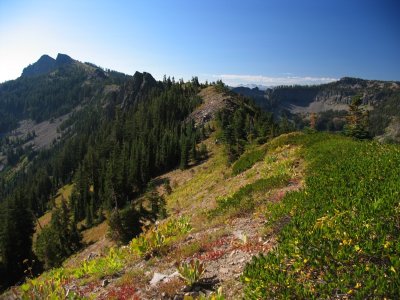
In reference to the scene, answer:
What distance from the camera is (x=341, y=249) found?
21.2 feet

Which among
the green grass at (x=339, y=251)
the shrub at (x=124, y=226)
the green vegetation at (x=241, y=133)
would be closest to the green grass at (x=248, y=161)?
the green grass at (x=339, y=251)

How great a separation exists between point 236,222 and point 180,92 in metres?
158

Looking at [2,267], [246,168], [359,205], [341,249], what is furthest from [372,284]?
[2,267]

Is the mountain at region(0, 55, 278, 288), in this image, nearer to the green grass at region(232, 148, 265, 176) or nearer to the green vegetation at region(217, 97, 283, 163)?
the green vegetation at region(217, 97, 283, 163)

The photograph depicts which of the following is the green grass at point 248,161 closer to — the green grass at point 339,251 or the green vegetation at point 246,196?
the green vegetation at point 246,196

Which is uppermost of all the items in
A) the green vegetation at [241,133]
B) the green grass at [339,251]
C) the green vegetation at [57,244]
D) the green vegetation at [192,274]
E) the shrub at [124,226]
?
the green grass at [339,251]

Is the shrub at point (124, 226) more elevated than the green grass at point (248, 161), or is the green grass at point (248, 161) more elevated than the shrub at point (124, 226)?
the green grass at point (248, 161)

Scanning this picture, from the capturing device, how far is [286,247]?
741cm

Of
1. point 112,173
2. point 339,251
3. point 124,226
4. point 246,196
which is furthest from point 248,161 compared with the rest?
point 112,173

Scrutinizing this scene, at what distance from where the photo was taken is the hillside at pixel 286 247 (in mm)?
6199

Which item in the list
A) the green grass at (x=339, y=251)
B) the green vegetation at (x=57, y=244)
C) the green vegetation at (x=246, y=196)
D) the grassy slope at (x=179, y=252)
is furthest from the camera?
the green vegetation at (x=57, y=244)

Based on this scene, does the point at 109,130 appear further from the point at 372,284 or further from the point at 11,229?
the point at 372,284

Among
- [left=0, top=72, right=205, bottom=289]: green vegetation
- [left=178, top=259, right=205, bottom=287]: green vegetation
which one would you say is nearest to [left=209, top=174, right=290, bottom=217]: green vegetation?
[left=178, top=259, right=205, bottom=287]: green vegetation

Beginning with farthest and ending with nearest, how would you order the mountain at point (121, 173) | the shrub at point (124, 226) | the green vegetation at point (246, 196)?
1. the mountain at point (121, 173)
2. the shrub at point (124, 226)
3. the green vegetation at point (246, 196)
